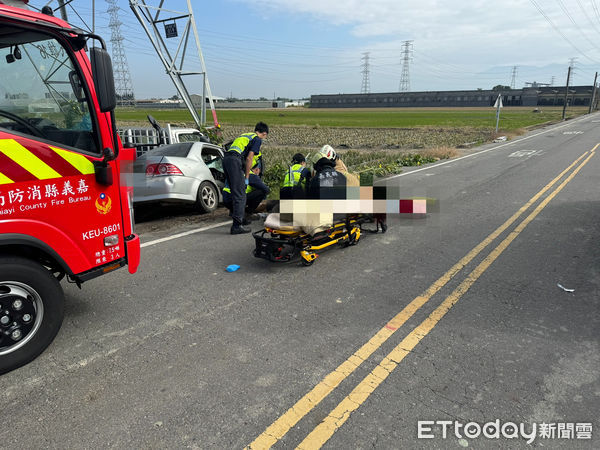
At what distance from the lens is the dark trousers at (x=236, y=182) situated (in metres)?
6.80

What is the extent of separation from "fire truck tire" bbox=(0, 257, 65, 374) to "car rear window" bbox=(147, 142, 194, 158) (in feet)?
17.1

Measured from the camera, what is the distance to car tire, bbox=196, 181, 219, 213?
8352 mm

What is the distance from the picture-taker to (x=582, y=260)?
5504 millimetres

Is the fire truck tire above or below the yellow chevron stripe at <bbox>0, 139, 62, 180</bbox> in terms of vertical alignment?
below

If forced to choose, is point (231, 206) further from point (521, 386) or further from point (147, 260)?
point (521, 386)

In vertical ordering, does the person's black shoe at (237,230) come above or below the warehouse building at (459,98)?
below

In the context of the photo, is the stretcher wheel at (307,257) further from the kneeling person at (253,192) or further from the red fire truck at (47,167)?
the red fire truck at (47,167)

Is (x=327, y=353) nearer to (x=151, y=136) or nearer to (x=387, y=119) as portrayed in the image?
(x=151, y=136)

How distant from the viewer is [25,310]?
130 inches

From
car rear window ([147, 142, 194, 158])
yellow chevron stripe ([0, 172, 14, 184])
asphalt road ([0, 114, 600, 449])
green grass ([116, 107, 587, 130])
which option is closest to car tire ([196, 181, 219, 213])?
car rear window ([147, 142, 194, 158])

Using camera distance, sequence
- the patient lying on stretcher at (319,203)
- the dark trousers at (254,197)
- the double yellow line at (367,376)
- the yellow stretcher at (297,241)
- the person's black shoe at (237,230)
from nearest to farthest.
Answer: the double yellow line at (367,376) → the yellow stretcher at (297,241) → the patient lying on stretcher at (319,203) → the person's black shoe at (237,230) → the dark trousers at (254,197)

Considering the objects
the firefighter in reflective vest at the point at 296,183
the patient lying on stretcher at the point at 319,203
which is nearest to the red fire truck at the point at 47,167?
the patient lying on stretcher at the point at 319,203

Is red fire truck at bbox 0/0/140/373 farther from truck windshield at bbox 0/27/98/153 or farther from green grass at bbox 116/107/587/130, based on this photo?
green grass at bbox 116/107/587/130

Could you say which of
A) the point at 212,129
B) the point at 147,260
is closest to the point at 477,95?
the point at 212,129
